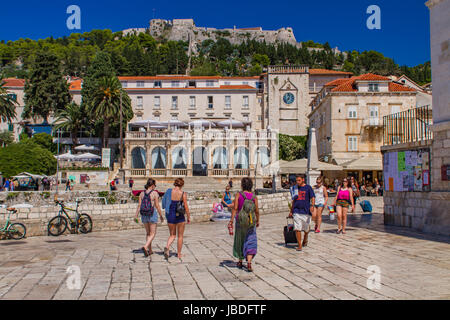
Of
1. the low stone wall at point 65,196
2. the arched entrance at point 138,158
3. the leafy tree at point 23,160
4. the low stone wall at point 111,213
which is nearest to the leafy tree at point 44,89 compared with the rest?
the leafy tree at point 23,160

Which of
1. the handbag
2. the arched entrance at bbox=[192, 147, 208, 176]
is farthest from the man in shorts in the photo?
the arched entrance at bbox=[192, 147, 208, 176]

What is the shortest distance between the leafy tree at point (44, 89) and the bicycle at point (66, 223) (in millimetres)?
53876

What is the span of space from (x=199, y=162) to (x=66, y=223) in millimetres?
31992

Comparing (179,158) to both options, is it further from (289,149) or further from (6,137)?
(6,137)

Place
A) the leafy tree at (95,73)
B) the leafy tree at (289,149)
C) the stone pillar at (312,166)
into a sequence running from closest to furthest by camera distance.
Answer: the stone pillar at (312,166) < the leafy tree at (289,149) < the leafy tree at (95,73)

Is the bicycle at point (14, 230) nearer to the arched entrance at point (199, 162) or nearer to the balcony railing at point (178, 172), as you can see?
the balcony railing at point (178, 172)

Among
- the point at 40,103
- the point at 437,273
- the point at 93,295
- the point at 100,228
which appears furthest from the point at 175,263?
the point at 40,103

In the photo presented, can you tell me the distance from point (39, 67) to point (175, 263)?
6427 centimetres

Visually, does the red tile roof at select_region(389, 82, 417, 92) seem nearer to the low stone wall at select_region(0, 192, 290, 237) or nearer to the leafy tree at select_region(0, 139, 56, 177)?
the low stone wall at select_region(0, 192, 290, 237)

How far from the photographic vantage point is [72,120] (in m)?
58.5

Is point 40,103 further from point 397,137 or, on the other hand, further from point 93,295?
point 93,295

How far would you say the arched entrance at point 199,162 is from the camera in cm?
4591

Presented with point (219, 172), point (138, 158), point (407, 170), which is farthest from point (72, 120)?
point (407, 170)

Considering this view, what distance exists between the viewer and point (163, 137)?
46.0m
